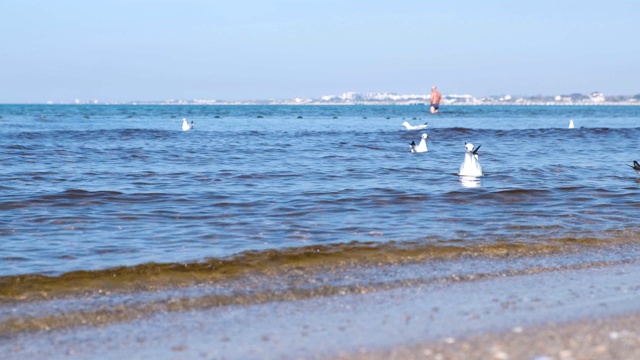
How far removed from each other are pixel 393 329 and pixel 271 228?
4671mm

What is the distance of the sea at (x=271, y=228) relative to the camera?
6879mm

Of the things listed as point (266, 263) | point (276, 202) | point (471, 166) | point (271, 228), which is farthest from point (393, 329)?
point (471, 166)

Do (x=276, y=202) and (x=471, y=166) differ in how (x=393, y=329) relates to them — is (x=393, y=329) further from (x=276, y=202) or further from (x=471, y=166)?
(x=471, y=166)

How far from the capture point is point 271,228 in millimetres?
9828

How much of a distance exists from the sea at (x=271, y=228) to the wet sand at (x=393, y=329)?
0.42 metres

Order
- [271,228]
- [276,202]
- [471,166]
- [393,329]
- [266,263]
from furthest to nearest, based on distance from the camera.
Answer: [471,166], [276,202], [271,228], [266,263], [393,329]

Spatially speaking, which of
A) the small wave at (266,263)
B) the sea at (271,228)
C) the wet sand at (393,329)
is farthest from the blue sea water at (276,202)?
the wet sand at (393,329)

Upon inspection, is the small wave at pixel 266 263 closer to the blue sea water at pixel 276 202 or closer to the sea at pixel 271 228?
the sea at pixel 271 228

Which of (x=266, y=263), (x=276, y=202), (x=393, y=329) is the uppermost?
(x=393, y=329)

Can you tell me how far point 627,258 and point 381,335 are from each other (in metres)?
3.94

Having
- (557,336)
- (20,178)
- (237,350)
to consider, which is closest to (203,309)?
(237,350)

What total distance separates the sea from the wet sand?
1.38 ft

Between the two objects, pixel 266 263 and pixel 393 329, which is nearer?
pixel 393 329

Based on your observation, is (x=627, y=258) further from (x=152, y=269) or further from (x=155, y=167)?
(x=155, y=167)
